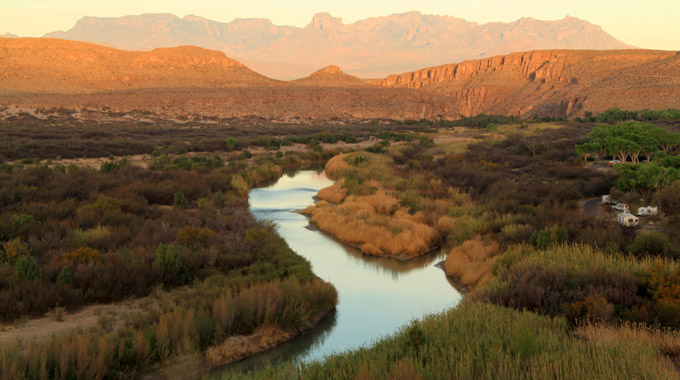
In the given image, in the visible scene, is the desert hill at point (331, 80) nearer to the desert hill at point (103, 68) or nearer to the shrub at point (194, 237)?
the desert hill at point (103, 68)

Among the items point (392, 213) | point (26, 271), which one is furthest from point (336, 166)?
point (26, 271)

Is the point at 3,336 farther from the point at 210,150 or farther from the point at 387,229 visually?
the point at 210,150

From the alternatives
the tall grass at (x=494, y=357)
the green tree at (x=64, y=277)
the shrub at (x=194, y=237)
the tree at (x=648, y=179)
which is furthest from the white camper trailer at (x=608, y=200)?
the green tree at (x=64, y=277)

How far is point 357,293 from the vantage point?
13508 millimetres

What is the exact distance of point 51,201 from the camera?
17.0 m

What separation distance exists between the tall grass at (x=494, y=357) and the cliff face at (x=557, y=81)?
9142 centimetres

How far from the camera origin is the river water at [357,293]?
10.1m

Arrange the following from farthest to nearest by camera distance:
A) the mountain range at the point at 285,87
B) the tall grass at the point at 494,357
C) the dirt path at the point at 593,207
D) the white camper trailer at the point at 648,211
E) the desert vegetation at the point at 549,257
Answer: the mountain range at the point at 285,87 < the dirt path at the point at 593,207 < the white camper trailer at the point at 648,211 < the desert vegetation at the point at 549,257 < the tall grass at the point at 494,357

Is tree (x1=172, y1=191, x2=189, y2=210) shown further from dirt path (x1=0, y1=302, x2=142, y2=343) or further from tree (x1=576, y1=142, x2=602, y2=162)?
tree (x1=576, y1=142, x2=602, y2=162)

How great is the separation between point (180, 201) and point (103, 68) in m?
112

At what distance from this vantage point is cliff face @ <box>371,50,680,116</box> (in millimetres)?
90750

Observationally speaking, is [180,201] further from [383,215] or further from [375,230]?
[383,215]

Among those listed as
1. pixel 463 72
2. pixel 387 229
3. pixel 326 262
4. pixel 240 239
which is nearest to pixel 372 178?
pixel 387 229

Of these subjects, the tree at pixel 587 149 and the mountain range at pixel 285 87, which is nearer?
the tree at pixel 587 149
